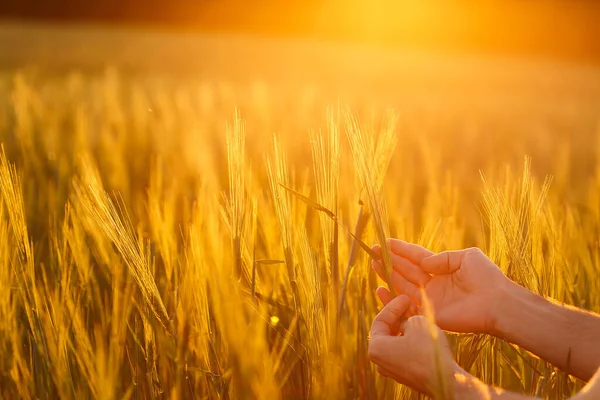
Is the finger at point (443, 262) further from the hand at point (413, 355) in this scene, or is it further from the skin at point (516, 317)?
the hand at point (413, 355)

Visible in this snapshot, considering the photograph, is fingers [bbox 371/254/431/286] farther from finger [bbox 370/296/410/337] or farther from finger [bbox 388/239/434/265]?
finger [bbox 370/296/410/337]

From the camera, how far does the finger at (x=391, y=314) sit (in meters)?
1.04

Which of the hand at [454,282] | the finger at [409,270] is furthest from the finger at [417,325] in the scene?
the finger at [409,270]

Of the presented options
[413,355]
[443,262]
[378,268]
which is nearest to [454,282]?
[443,262]

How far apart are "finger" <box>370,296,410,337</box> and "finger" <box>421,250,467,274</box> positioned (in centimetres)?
12

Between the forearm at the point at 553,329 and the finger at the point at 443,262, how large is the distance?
90 mm

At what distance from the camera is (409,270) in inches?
47.8

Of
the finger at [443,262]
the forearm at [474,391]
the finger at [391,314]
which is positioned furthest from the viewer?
the finger at [443,262]

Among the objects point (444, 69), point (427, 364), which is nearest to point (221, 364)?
point (427, 364)

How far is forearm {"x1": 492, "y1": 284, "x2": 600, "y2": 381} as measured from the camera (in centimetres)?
109

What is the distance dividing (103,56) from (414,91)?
323 cm

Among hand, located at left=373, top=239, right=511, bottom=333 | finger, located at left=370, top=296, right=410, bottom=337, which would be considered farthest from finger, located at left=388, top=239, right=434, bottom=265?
finger, located at left=370, top=296, right=410, bottom=337

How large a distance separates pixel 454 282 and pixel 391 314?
0.63 feet

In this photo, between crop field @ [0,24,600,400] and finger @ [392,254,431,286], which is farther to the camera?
finger @ [392,254,431,286]
